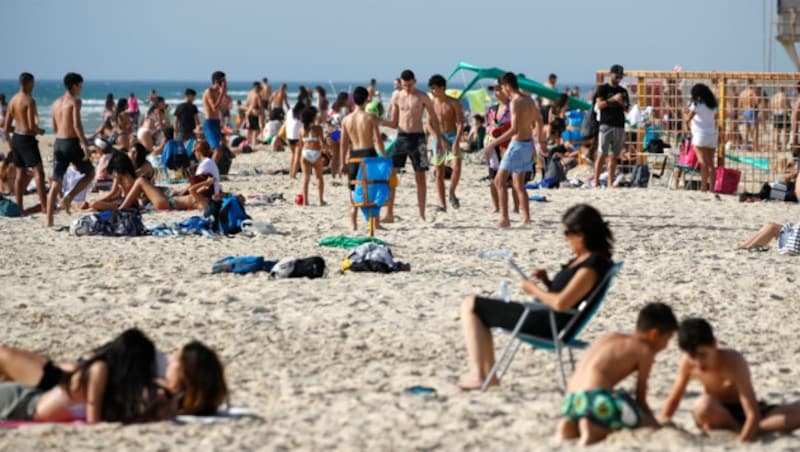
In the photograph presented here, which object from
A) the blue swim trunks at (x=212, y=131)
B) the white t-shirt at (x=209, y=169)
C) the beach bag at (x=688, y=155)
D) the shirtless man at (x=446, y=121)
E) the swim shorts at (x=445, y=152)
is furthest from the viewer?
the blue swim trunks at (x=212, y=131)

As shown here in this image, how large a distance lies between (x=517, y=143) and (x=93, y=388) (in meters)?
→ 7.09

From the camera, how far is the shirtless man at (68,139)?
1302 cm

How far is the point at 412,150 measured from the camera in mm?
12867

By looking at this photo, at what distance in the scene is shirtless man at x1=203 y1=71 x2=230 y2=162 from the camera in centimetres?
1859

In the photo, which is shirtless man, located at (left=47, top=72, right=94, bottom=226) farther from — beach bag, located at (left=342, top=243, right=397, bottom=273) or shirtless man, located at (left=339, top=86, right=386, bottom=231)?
beach bag, located at (left=342, top=243, right=397, bottom=273)

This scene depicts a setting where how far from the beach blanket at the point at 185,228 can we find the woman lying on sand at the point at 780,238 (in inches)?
183

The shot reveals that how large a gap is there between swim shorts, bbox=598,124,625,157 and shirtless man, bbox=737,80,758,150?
6.16 feet

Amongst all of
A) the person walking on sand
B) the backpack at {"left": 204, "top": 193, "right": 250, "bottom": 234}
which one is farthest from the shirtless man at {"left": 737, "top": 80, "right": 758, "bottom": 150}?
the backpack at {"left": 204, "top": 193, "right": 250, "bottom": 234}

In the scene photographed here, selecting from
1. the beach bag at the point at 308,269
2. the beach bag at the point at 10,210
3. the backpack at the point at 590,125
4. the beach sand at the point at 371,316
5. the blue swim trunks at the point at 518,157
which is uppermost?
the backpack at the point at 590,125

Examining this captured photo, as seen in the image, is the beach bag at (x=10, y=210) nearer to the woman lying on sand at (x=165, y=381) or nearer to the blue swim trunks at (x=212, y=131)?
the blue swim trunks at (x=212, y=131)

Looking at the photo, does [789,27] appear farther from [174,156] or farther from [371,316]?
[371,316]

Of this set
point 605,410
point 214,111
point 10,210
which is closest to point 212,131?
point 214,111

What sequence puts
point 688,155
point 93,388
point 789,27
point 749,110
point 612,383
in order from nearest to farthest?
point 612,383 → point 93,388 → point 749,110 → point 688,155 → point 789,27

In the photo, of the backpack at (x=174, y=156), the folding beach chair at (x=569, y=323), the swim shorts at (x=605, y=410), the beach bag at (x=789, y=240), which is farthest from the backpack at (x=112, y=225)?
the swim shorts at (x=605, y=410)
